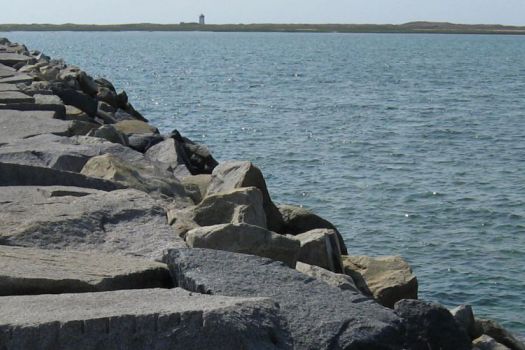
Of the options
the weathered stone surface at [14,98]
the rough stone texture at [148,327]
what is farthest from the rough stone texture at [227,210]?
the weathered stone surface at [14,98]

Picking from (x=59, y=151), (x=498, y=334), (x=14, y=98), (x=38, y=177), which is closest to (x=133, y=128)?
(x=14, y=98)

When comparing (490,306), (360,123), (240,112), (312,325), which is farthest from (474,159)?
(312,325)

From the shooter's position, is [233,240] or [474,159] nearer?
[233,240]

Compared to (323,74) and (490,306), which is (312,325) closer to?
(490,306)

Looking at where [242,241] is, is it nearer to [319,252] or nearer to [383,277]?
[319,252]

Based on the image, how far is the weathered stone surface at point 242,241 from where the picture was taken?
12.7ft

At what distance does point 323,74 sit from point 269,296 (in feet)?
120

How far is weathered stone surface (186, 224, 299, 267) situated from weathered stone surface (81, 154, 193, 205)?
116 centimetres

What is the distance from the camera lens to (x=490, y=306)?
722 centimetres

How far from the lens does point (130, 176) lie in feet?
16.9

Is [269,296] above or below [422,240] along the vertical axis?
above

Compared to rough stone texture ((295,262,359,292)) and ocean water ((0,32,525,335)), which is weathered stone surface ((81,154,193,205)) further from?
ocean water ((0,32,525,335))

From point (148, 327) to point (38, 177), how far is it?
2298mm

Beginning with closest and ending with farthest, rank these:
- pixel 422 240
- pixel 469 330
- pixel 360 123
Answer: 1. pixel 469 330
2. pixel 422 240
3. pixel 360 123
